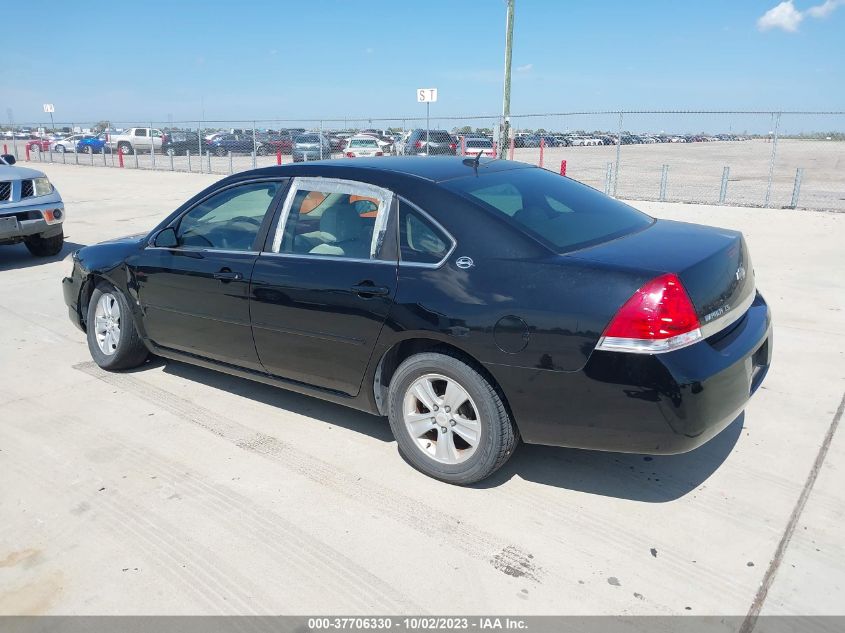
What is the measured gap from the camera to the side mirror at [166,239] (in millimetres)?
4453

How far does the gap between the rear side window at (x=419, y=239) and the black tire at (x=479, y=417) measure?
1.56ft

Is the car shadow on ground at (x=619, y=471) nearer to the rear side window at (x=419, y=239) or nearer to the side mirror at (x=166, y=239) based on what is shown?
the rear side window at (x=419, y=239)

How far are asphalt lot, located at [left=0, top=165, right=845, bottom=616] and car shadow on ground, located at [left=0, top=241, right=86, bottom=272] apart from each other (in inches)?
195

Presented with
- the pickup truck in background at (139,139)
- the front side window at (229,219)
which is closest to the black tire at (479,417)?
the front side window at (229,219)

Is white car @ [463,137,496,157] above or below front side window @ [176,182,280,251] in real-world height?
below

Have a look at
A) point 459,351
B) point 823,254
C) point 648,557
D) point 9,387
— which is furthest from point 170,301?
point 823,254

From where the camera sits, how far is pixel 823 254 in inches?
358

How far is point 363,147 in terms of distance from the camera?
25953mm

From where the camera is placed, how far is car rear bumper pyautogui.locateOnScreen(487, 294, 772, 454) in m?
2.82

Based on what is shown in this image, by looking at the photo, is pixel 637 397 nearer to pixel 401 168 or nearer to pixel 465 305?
pixel 465 305

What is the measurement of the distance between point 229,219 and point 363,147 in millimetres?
22267

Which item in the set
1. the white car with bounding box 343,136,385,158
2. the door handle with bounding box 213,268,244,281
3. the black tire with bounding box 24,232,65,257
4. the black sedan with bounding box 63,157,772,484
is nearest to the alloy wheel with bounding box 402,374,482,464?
the black sedan with bounding box 63,157,772,484

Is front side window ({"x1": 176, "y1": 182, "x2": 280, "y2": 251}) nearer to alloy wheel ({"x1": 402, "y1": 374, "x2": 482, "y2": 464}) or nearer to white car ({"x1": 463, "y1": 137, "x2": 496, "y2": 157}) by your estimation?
alloy wheel ({"x1": 402, "y1": 374, "x2": 482, "y2": 464})
